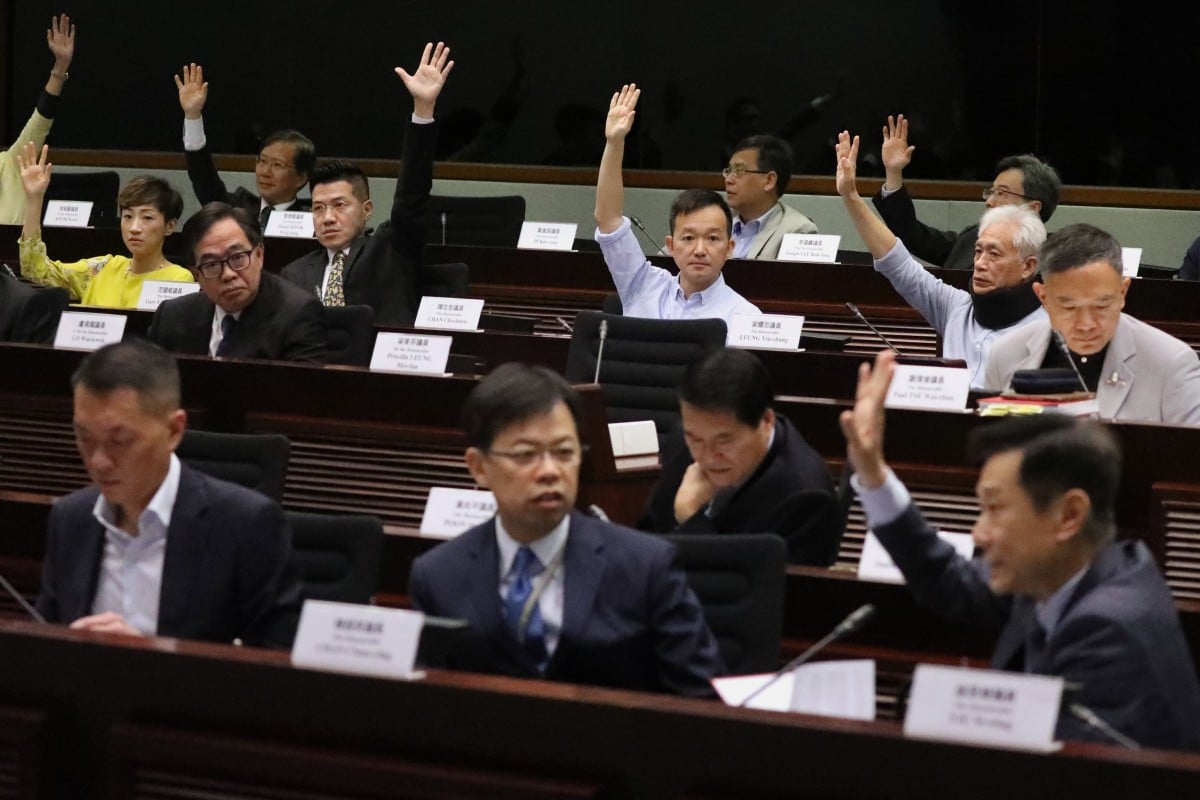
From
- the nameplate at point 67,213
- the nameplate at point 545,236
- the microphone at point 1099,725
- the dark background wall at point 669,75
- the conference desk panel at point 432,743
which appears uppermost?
the dark background wall at point 669,75

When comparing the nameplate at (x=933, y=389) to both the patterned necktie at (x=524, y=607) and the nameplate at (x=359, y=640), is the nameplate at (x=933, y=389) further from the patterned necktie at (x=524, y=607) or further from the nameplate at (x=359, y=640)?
the nameplate at (x=359, y=640)

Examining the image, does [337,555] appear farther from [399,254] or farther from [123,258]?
[123,258]

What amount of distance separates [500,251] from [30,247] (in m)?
1.59

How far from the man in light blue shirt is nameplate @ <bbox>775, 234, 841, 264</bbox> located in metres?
0.93

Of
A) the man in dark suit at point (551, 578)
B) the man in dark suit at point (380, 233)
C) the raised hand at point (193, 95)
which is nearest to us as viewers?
the man in dark suit at point (551, 578)

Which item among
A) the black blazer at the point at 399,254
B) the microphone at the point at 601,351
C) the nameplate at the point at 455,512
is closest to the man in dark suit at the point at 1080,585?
the nameplate at the point at 455,512

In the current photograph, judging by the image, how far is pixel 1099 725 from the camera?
5.68ft

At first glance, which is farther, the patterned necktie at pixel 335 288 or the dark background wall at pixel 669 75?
the dark background wall at pixel 669 75

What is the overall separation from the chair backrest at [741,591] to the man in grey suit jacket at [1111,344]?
143cm

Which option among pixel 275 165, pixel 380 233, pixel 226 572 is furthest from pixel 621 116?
pixel 226 572

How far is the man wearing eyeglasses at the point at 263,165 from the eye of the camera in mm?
6422

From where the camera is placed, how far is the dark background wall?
291 inches

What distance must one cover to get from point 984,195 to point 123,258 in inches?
113

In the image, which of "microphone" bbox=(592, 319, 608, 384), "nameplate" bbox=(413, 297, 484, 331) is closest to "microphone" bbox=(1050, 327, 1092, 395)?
"microphone" bbox=(592, 319, 608, 384)
